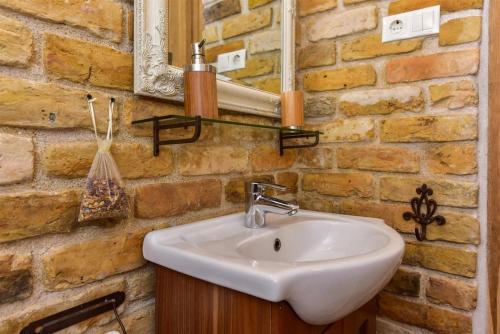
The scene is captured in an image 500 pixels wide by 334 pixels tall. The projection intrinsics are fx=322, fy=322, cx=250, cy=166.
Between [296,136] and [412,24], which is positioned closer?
[412,24]

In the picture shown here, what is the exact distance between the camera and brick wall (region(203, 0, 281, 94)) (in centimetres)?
94

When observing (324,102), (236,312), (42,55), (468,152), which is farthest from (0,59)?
(468,152)

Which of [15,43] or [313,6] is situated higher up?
[313,6]

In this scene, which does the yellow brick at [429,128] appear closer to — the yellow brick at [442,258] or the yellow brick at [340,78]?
the yellow brick at [340,78]

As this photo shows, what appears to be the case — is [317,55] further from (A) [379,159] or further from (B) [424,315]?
(B) [424,315]

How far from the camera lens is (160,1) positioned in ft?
2.38

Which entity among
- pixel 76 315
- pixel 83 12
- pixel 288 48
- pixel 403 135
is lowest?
pixel 76 315

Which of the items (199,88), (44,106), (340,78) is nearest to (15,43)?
(44,106)

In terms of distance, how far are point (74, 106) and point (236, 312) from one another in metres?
0.49

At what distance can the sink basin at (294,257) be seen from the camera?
51 cm

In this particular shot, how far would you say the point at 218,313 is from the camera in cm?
60

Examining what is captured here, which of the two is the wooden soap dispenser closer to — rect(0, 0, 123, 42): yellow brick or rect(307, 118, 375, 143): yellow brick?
rect(307, 118, 375, 143): yellow brick

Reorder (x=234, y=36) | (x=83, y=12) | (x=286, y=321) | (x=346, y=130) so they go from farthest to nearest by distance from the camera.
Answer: (x=346, y=130) → (x=234, y=36) → (x=83, y=12) → (x=286, y=321)

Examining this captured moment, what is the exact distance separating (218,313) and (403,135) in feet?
2.53
